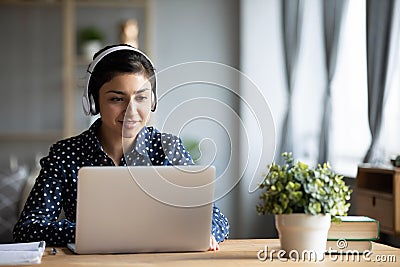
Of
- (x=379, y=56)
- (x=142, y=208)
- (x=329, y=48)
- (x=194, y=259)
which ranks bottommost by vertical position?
(x=194, y=259)

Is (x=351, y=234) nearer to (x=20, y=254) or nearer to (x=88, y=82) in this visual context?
(x=20, y=254)

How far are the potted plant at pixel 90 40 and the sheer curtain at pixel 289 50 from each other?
4.74ft

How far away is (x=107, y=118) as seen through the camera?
2.54m

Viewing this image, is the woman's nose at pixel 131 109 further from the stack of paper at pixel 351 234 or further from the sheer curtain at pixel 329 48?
the sheer curtain at pixel 329 48

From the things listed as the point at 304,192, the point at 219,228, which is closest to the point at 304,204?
the point at 304,192

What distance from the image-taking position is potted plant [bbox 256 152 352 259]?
2.04 meters

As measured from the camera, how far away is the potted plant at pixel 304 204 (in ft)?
6.68

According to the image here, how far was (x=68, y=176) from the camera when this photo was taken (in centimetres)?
256

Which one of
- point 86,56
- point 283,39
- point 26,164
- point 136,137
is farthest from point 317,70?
point 136,137

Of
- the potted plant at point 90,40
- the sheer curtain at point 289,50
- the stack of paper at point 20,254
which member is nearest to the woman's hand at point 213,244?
the stack of paper at point 20,254

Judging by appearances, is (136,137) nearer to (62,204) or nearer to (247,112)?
(62,204)

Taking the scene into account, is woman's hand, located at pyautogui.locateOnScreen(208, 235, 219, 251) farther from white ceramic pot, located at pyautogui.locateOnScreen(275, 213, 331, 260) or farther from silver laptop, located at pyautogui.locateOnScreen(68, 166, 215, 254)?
white ceramic pot, located at pyautogui.locateOnScreen(275, 213, 331, 260)

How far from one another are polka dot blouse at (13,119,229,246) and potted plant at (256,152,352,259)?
0.42 metres

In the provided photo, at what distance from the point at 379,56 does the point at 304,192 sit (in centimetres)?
252
